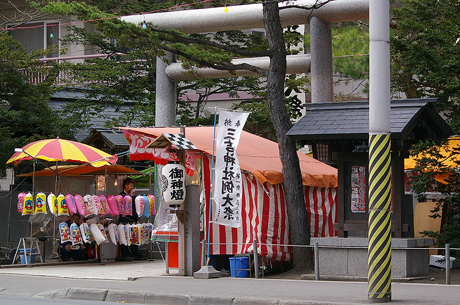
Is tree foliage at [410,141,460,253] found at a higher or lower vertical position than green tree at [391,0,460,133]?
lower

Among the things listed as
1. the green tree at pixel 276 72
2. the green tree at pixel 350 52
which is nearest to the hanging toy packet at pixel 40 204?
the green tree at pixel 276 72

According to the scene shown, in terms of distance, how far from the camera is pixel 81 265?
640 inches

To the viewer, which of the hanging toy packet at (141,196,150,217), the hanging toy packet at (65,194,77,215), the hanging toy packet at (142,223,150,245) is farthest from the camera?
the hanging toy packet at (142,223,150,245)

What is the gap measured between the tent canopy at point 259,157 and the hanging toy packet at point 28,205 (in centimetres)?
314

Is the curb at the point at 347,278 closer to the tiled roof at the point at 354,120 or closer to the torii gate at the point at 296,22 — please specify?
the tiled roof at the point at 354,120

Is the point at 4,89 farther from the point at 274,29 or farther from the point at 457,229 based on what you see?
the point at 457,229

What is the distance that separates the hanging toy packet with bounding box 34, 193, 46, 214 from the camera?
51.1 feet

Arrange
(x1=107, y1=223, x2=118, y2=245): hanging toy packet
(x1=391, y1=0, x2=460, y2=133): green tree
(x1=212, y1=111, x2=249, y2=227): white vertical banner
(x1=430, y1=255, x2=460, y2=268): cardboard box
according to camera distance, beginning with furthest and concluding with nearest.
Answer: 1. (x1=107, y1=223, x2=118, y2=245): hanging toy packet
2. (x1=430, y1=255, x2=460, y2=268): cardboard box
3. (x1=391, y1=0, x2=460, y2=133): green tree
4. (x1=212, y1=111, x2=249, y2=227): white vertical banner

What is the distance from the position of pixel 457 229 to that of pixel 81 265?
980 cm

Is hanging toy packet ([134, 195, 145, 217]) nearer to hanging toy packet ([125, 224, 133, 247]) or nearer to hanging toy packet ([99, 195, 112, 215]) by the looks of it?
hanging toy packet ([125, 224, 133, 247])

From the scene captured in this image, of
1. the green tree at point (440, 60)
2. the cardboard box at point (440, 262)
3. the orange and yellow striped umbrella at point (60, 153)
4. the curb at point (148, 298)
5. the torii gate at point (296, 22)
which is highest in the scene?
the torii gate at point (296, 22)

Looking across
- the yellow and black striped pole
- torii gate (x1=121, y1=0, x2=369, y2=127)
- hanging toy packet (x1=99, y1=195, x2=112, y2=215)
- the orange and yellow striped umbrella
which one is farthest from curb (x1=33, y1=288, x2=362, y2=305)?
torii gate (x1=121, y1=0, x2=369, y2=127)

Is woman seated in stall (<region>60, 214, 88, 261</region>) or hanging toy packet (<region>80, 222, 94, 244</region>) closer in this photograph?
hanging toy packet (<region>80, 222, 94, 244</region>)

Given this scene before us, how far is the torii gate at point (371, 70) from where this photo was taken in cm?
905
